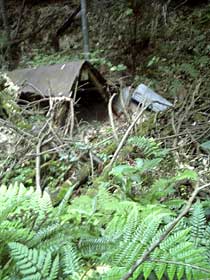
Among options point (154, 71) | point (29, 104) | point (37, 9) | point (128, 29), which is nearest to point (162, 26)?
point (128, 29)

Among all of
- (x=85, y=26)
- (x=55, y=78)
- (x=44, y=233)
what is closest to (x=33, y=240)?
(x=44, y=233)

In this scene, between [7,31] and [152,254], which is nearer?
[152,254]

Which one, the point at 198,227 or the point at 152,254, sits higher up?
the point at 152,254

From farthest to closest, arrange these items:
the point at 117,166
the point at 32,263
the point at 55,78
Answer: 1. the point at 55,78
2. the point at 117,166
3. the point at 32,263

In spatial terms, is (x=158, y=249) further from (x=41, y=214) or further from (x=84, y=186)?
(x=84, y=186)

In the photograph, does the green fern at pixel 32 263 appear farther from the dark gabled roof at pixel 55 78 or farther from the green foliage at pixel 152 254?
the dark gabled roof at pixel 55 78

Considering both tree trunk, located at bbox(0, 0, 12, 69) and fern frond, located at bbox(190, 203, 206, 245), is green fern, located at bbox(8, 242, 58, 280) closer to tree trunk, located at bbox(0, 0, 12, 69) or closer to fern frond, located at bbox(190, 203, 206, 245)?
fern frond, located at bbox(190, 203, 206, 245)

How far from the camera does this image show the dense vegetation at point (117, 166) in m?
1.65

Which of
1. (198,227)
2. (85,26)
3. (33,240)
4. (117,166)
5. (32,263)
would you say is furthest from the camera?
(85,26)

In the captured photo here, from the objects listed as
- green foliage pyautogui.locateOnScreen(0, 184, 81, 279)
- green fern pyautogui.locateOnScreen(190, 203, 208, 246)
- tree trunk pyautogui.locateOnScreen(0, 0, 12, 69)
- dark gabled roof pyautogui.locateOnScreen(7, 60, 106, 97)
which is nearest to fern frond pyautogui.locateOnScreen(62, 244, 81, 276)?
green foliage pyautogui.locateOnScreen(0, 184, 81, 279)

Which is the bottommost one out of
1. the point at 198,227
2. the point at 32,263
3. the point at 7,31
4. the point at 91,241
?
the point at 7,31

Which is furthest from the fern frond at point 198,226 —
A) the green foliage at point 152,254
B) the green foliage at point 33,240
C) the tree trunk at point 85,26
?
the tree trunk at point 85,26

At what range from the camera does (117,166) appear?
3.00 meters

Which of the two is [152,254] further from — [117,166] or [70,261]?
[117,166]
